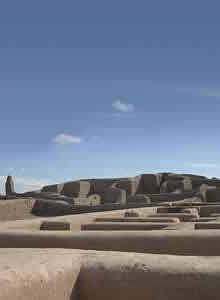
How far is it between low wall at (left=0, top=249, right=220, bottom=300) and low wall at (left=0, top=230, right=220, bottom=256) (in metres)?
1.59

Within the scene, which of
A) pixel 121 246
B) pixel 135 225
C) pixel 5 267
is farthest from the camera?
pixel 135 225

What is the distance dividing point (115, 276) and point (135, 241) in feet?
6.02

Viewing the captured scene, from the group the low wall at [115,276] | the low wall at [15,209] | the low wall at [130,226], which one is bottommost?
the low wall at [15,209]

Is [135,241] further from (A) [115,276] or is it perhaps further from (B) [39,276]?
(B) [39,276]

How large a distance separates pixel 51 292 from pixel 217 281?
104cm

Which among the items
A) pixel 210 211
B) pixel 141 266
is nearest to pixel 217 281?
pixel 141 266

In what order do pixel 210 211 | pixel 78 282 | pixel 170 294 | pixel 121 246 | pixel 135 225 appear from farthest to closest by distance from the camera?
pixel 210 211 → pixel 135 225 → pixel 121 246 → pixel 78 282 → pixel 170 294

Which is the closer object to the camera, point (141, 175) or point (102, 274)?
point (102, 274)

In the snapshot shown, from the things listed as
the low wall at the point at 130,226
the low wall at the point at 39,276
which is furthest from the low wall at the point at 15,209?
the low wall at the point at 39,276

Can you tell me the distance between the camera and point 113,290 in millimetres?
2494

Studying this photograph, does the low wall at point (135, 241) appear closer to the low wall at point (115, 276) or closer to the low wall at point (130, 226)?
the low wall at point (130, 226)

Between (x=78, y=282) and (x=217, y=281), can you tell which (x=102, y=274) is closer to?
(x=78, y=282)

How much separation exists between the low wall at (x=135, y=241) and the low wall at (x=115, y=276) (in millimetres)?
1585

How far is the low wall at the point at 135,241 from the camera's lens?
417cm
